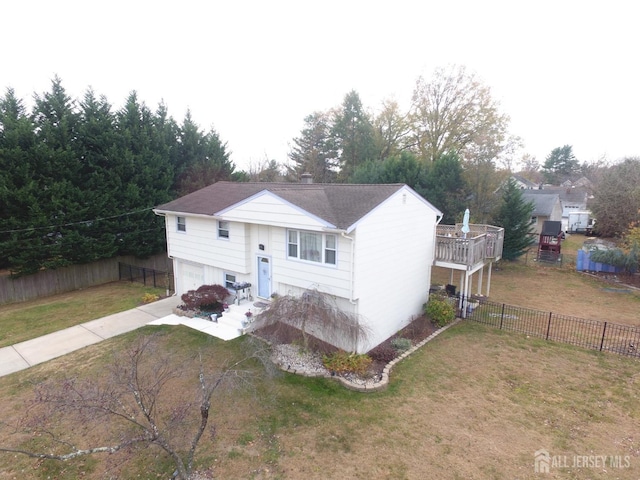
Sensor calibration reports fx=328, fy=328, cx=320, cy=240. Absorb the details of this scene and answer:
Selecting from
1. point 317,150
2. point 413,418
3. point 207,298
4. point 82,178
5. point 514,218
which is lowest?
point 413,418

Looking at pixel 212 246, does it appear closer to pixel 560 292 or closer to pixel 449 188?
pixel 449 188

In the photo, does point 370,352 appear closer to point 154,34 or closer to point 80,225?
point 154,34

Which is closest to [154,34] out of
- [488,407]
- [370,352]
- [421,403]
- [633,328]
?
[370,352]

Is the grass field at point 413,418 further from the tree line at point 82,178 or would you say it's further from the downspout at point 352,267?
the tree line at point 82,178

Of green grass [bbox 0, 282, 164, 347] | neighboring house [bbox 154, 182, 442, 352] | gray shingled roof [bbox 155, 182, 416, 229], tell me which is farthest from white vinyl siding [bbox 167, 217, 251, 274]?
green grass [bbox 0, 282, 164, 347]

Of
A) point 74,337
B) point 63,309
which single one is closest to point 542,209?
point 74,337

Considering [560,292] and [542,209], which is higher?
[542,209]

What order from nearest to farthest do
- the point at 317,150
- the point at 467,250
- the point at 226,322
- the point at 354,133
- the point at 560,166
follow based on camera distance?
the point at 226,322 → the point at 467,250 → the point at 354,133 → the point at 317,150 → the point at 560,166
